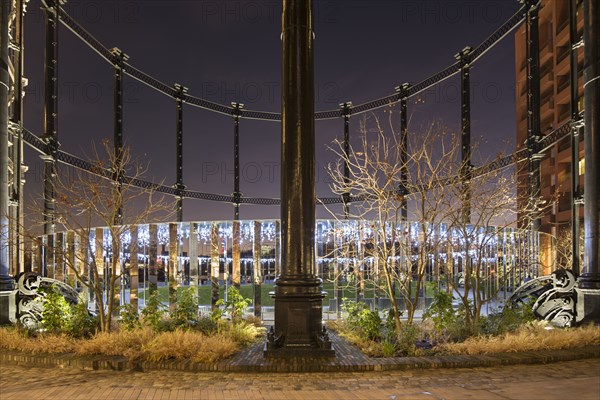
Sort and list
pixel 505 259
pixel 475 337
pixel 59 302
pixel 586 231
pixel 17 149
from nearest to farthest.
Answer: pixel 475 337
pixel 59 302
pixel 586 231
pixel 17 149
pixel 505 259

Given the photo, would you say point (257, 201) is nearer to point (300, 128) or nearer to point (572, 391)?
point (300, 128)

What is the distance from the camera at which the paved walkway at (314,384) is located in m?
7.33

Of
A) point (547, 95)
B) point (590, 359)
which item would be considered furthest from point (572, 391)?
point (547, 95)

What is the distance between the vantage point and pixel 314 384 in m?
8.05

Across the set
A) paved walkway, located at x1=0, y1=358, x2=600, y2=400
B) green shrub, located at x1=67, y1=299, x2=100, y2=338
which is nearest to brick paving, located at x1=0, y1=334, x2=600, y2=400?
paved walkway, located at x1=0, y1=358, x2=600, y2=400

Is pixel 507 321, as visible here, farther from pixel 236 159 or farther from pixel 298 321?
pixel 236 159

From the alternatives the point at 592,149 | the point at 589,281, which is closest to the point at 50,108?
the point at 592,149

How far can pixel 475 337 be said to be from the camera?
35.1ft

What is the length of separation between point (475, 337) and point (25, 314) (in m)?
8.98

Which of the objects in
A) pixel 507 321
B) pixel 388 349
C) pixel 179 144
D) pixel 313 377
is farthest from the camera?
pixel 179 144

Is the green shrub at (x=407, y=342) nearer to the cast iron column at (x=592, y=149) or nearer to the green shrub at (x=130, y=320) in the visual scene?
the cast iron column at (x=592, y=149)

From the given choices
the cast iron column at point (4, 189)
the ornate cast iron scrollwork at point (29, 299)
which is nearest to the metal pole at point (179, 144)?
the ornate cast iron scrollwork at point (29, 299)

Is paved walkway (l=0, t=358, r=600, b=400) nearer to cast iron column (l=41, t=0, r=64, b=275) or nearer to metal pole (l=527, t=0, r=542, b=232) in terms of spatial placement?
cast iron column (l=41, t=0, r=64, b=275)

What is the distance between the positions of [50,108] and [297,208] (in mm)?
8725
